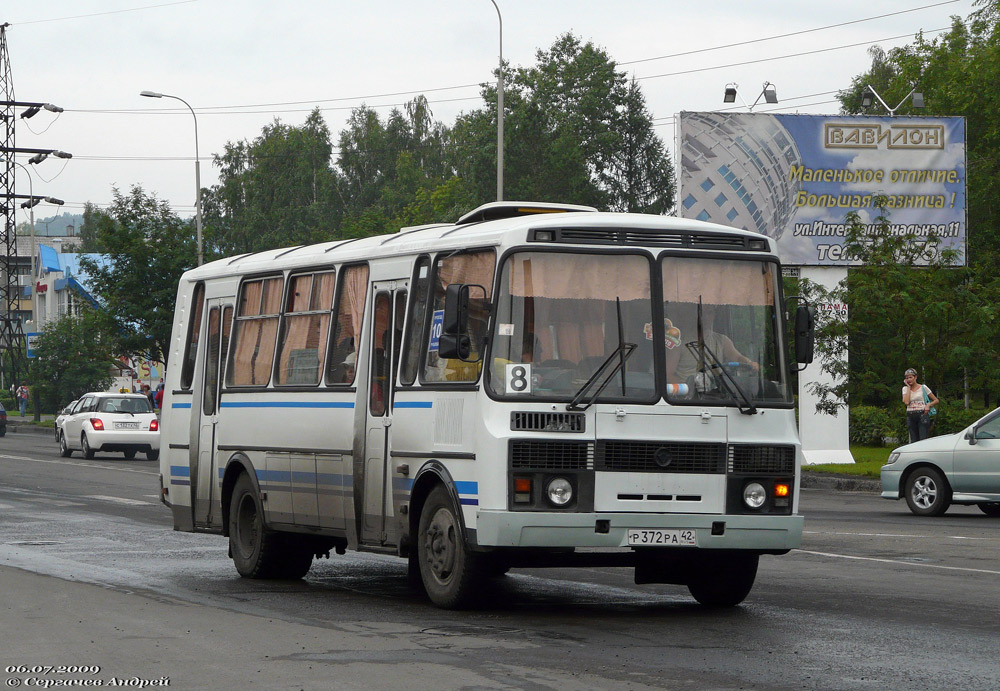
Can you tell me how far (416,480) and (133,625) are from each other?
2.15 metres

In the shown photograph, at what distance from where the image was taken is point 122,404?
1490 inches

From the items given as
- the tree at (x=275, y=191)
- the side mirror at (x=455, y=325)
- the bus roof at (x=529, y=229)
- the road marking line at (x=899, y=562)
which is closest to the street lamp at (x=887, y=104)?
the road marking line at (x=899, y=562)

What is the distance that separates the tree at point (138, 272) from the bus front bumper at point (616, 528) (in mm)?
39250

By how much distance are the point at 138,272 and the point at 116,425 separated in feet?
39.5

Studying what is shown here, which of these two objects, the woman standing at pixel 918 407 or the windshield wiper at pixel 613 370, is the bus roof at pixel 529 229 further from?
the woman standing at pixel 918 407

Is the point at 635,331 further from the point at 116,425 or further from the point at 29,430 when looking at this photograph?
the point at 29,430

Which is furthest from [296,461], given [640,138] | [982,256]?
[640,138]

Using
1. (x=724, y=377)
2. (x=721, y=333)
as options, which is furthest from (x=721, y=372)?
(x=721, y=333)

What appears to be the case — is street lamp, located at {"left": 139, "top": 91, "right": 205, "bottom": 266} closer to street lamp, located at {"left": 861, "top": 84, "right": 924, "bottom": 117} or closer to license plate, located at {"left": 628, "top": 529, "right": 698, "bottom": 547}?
street lamp, located at {"left": 861, "top": 84, "right": 924, "bottom": 117}

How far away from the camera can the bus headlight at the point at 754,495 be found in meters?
10.9

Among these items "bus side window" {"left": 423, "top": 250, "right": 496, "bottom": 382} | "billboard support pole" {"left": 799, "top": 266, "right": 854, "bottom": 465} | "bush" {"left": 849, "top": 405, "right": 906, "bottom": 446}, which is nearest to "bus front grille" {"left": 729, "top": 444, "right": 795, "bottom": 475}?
"bus side window" {"left": 423, "top": 250, "right": 496, "bottom": 382}

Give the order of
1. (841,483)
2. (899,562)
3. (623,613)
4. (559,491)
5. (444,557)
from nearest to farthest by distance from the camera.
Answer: (559,491) < (444,557) < (623,613) < (899,562) < (841,483)

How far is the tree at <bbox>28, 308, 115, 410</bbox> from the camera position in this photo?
66812 millimetres

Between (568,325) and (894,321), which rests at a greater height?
(894,321)
